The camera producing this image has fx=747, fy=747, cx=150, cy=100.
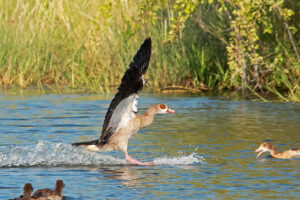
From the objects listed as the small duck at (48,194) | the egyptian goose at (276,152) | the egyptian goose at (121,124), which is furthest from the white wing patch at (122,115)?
the small duck at (48,194)

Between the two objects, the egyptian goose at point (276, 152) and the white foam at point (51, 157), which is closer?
the white foam at point (51, 157)

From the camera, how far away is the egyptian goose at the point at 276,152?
10961 millimetres

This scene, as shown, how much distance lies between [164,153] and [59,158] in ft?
5.51

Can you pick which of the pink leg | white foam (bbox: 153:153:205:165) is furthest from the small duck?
white foam (bbox: 153:153:205:165)

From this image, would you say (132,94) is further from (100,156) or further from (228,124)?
(228,124)

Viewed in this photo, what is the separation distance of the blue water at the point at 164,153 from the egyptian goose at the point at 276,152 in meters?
0.14

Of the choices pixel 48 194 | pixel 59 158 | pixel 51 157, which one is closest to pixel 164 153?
pixel 59 158

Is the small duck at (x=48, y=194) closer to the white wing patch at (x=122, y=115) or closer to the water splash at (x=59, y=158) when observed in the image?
the water splash at (x=59, y=158)

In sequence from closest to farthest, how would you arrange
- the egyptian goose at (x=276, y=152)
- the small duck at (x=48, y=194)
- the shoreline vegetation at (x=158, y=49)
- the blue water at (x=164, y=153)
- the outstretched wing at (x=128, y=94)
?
the small duck at (x=48, y=194) → the blue water at (x=164, y=153) → the outstretched wing at (x=128, y=94) → the egyptian goose at (x=276, y=152) → the shoreline vegetation at (x=158, y=49)

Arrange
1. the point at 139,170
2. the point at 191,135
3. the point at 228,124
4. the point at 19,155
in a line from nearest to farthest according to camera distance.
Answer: the point at 139,170 → the point at 19,155 → the point at 191,135 → the point at 228,124

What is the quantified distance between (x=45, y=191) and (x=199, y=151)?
425 cm

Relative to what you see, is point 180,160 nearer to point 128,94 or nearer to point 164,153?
point 164,153

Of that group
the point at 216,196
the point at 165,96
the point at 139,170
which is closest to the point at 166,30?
the point at 165,96

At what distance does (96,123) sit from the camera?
50.6ft
